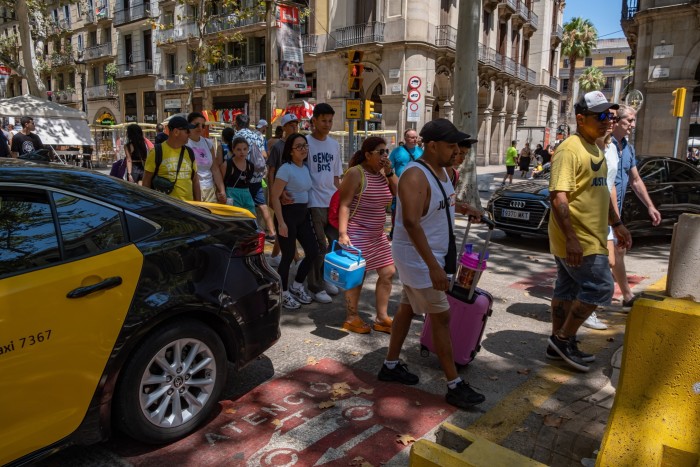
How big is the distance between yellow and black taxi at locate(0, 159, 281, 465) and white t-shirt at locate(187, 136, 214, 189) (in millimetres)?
2838

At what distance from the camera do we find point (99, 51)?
145ft

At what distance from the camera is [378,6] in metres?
26.6

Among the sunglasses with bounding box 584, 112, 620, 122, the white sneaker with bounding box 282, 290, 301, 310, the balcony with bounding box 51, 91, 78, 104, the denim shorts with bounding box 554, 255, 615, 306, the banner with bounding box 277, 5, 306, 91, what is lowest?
the white sneaker with bounding box 282, 290, 301, 310

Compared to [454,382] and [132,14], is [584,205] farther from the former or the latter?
[132,14]

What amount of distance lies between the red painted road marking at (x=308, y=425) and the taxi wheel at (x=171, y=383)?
0.44 ft

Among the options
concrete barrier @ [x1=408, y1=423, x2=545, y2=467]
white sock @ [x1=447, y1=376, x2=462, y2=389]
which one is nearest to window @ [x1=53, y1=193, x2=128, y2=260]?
concrete barrier @ [x1=408, y1=423, x2=545, y2=467]

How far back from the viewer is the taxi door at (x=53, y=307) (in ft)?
7.52

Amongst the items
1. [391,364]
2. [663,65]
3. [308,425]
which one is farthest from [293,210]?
[663,65]

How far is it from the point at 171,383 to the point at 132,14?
43.9 metres

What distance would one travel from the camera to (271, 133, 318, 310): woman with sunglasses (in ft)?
16.7

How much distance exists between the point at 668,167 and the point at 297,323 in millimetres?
7297

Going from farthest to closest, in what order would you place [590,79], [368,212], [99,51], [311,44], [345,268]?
1. [590,79]
2. [99,51]
3. [311,44]
4. [368,212]
5. [345,268]

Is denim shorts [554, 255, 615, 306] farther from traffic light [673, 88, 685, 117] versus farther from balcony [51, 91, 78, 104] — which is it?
balcony [51, 91, 78, 104]

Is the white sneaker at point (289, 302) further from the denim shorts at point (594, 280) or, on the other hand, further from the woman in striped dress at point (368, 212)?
the denim shorts at point (594, 280)
